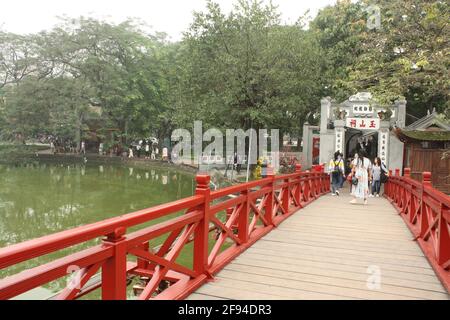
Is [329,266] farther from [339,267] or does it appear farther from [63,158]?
[63,158]

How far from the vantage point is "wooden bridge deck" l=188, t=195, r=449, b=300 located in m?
4.27

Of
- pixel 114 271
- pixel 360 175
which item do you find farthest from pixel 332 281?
pixel 360 175

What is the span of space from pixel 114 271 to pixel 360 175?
30.6ft

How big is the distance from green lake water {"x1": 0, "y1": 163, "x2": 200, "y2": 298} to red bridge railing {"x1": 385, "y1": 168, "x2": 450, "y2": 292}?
508cm

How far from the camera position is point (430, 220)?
6.20 metres

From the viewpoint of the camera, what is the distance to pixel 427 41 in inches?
276

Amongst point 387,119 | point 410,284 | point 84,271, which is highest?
point 387,119

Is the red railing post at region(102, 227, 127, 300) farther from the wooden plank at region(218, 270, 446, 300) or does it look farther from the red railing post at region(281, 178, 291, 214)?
the red railing post at region(281, 178, 291, 214)

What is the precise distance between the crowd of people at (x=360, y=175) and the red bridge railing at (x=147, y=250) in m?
4.77

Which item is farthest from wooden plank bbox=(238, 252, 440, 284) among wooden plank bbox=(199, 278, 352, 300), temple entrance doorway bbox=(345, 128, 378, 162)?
temple entrance doorway bbox=(345, 128, 378, 162)

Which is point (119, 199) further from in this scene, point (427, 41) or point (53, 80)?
point (53, 80)

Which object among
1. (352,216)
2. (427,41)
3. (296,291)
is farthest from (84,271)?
(352,216)
